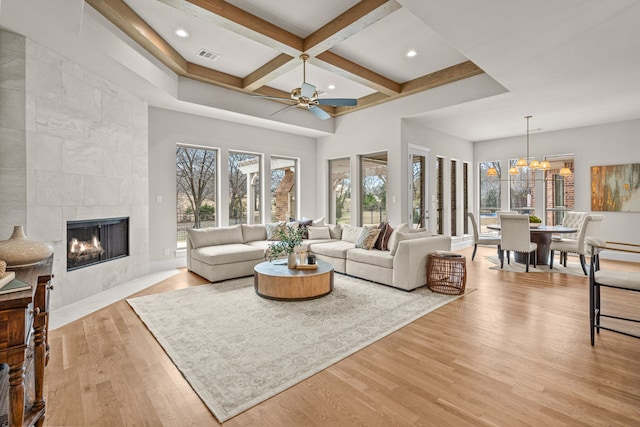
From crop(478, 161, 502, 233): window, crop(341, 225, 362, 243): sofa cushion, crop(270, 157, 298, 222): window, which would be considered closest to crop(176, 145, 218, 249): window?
crop(270, 157, 298, 222): window

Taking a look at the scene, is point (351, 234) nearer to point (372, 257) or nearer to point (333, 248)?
point (333, 248)

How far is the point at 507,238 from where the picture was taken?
5.55m

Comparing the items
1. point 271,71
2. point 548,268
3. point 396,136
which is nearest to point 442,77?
point 396,136

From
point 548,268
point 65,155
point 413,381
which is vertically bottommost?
→ point 413,381

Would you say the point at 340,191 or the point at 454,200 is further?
the point at 454,200

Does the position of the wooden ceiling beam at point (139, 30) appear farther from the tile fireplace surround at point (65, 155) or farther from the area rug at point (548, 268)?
the area rug at point (548, 268)

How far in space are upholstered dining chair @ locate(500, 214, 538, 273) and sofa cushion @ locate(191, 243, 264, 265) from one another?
14.0ft

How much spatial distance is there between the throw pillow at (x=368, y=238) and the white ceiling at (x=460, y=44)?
2.64 m

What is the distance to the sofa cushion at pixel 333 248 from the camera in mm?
5148

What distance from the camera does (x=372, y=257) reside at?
4.61 metres

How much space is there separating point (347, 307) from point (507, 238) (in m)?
3.64

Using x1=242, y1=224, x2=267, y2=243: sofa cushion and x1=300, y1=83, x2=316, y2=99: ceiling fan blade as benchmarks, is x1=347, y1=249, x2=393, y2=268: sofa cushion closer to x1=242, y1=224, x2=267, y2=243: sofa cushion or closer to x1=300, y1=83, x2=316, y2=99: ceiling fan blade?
x1=242, y1=224, x2=267, y2=243: sofa cushion

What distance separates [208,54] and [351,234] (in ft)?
12.3

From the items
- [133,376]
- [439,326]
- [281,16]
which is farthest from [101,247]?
[439,326]
